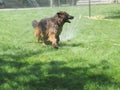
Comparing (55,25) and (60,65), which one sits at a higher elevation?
(55,25)

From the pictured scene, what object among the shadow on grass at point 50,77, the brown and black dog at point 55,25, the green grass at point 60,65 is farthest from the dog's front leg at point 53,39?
the shadow on grass at point 50,77

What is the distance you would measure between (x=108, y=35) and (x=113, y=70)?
6.29 m

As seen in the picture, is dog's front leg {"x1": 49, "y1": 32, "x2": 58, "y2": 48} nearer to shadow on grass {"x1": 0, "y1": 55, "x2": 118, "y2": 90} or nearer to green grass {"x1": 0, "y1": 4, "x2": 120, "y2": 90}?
green grass {"x1": 0, "y1": 4, "x2": 120, "y2": 90}

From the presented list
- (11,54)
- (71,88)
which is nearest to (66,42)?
(11,54)

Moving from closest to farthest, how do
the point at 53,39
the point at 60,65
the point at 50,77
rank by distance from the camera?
the point at 50,77, the point at 60,65, the point at 53,39

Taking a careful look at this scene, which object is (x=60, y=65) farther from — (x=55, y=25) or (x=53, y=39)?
(x=55, y=25)

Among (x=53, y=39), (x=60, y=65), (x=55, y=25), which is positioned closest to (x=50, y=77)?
(x=60, y=65)

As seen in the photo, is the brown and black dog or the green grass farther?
the brown and black dog

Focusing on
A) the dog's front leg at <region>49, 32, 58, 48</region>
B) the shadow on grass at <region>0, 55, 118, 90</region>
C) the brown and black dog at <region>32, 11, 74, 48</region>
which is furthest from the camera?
the brown and black dog at <region>32, 11, 74, 48</region>

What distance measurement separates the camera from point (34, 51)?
32.3 ft

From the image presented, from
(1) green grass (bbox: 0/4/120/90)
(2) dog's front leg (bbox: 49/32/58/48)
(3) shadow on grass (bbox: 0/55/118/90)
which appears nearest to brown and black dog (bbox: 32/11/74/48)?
(2) dog's front leg (bbox: 49/32/58/48)

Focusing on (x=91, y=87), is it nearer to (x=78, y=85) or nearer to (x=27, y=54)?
(x=78, y=85)

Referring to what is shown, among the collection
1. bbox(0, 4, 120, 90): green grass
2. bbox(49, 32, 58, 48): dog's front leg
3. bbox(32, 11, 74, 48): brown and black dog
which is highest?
bbox(32, 11, 74, 48): brown and black dog

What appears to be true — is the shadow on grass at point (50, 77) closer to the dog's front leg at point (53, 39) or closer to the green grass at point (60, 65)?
the green grass at point (60, 65)
